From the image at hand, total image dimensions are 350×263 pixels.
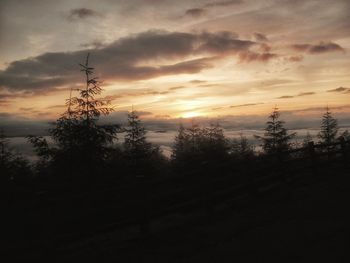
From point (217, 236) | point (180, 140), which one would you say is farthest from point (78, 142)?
point (180, 140)

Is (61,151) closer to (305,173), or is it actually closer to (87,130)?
(87,130)

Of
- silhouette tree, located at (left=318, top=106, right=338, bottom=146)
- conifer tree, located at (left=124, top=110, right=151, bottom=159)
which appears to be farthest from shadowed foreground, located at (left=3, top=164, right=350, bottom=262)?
silhouette tree, located at (left=318, top=106, right=338, bottom=146)

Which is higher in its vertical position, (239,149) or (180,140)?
(180,140)

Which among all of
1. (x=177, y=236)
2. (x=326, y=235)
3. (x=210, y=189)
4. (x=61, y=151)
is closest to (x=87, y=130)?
(x=61, y=151)

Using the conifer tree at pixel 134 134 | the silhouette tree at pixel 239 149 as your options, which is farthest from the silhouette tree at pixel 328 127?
the conifer tree at pixel 134 134

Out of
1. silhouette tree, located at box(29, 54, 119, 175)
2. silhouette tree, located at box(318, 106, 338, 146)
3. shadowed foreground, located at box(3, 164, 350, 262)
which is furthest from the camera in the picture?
silhouette tree, located at box(318, 106, 338, 146)

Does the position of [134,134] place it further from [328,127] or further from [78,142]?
[328,127]

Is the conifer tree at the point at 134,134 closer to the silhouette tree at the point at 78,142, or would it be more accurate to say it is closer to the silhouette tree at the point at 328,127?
the silhouette tree at the point at 78,142

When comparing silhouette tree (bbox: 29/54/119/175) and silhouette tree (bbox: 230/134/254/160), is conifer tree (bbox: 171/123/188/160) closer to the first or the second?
silhouette tree (bbox: 230/134/254/160)

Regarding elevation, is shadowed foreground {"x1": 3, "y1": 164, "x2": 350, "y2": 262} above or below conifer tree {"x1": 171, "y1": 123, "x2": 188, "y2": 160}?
below

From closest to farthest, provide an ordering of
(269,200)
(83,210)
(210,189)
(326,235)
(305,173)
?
(326,235), (83,210), (210,189), (269,200), (305,173)

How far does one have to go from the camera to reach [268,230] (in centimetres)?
845

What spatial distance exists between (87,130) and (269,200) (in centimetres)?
978

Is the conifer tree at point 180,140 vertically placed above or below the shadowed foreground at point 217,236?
above
